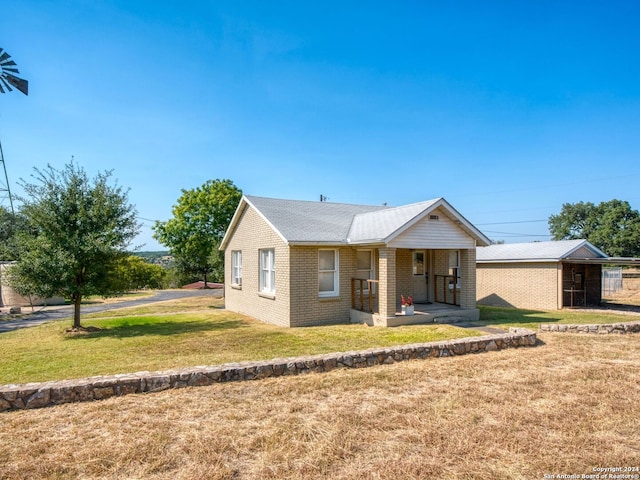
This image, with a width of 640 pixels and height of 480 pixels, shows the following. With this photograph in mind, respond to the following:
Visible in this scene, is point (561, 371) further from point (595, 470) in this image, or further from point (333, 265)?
point (333, 265)

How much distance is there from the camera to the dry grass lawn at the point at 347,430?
3.78 meters

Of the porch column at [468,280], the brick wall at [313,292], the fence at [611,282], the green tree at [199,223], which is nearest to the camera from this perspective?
the brick wall at [313,292]

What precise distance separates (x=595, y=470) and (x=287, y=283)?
31.2 feet

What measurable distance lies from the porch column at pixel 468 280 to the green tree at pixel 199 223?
57.4 ft

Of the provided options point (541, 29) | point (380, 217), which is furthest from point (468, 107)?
point (380, 217)

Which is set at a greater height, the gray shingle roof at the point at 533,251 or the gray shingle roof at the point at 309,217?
the gray shingle roof at the point at 309,217

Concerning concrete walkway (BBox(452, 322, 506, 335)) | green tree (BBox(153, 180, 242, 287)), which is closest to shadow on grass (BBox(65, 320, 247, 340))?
concrete walkway (BBox(452, 322, 506, 335))

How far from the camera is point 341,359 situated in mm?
7328

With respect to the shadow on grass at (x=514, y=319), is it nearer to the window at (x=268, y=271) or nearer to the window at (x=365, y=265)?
the window at (x=365, y=265)

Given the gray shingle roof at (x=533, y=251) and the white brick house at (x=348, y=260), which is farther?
the gray shingle roof at (x=533, y=251)

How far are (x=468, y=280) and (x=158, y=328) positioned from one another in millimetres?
11116

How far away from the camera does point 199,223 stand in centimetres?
2703

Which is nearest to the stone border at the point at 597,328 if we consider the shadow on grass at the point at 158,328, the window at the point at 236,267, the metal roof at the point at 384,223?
the metal roof at the point at 384,223

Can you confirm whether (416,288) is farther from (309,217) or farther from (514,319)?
(309,217)
